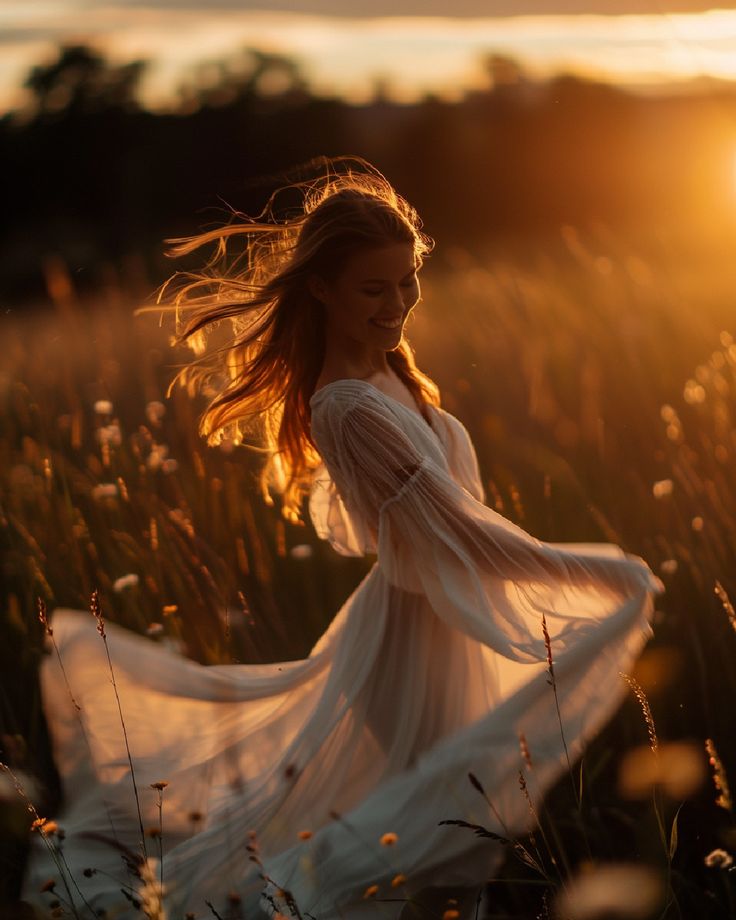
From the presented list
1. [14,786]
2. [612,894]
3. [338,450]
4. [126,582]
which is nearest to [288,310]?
[338,450]

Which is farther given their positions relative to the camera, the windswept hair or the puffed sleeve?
the windswept hair

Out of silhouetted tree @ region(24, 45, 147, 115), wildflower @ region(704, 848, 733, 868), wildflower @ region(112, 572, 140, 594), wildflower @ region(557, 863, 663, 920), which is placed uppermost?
silhouetted tree @ region(24, 45, 147, 115)

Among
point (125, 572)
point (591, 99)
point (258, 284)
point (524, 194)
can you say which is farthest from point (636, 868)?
point (591, 99)

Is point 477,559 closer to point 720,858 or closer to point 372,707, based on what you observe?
point 372,707

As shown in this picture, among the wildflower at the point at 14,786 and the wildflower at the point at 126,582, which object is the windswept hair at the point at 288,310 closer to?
the wildflower at the point at 126,582

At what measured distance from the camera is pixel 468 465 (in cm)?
290

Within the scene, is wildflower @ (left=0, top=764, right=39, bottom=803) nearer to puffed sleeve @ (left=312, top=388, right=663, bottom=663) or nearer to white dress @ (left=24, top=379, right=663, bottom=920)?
white dress @ (left=24, top=379, right=663, bottom=920)

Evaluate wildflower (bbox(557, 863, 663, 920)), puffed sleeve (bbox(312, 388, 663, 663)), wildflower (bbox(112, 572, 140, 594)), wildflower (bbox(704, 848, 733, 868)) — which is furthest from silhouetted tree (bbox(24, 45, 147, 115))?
wildflower (bbox(704, 848, 733, 868))

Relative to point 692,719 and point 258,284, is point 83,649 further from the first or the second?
point 692,719

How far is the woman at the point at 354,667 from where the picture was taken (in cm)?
225

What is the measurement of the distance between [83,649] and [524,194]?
23.4 metres

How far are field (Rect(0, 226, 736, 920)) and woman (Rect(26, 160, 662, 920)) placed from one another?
155 mm

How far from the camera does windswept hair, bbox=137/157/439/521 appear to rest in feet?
8.66

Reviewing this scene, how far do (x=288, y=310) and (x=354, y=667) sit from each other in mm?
910
